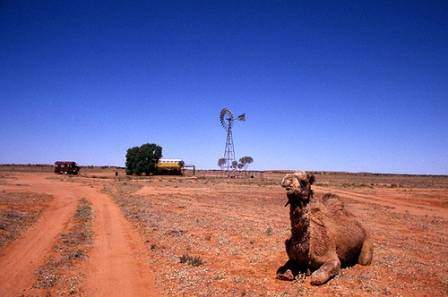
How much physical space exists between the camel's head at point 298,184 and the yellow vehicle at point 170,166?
80.0 meters

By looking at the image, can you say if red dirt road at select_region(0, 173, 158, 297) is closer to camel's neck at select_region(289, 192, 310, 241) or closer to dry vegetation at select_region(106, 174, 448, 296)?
dry vegetation at select_region(106, 174, 448, 296)

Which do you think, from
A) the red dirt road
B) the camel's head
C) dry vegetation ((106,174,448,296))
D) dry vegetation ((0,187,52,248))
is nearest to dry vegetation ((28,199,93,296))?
the red dirt road

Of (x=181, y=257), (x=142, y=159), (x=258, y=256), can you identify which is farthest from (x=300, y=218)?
(x=142, y=159)

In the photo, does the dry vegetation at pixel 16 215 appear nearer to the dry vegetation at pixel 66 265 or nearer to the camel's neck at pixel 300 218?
the dry vegetation at pixel 66 265

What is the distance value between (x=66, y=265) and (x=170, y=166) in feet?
255

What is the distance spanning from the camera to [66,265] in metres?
11.1

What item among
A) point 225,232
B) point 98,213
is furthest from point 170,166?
point 225,232

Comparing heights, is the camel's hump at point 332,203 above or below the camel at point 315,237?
above

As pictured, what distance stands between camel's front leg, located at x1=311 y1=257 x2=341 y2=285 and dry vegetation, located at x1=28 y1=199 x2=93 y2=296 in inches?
206

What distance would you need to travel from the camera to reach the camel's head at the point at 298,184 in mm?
8380

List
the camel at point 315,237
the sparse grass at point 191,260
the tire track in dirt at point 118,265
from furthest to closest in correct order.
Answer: the sparse grass at point 191,260 < the tire track in dirt at point 118,265 < the camel at point 315,237

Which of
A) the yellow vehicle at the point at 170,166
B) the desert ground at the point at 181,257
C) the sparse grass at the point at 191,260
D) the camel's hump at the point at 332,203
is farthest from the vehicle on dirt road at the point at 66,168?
the camel's hump at the point at 332,203

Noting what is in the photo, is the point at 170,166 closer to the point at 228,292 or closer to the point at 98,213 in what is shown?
the point at 98,213

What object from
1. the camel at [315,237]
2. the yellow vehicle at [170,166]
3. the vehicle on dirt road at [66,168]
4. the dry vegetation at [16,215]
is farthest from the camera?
the vehicle on dirt road at [66,168]
